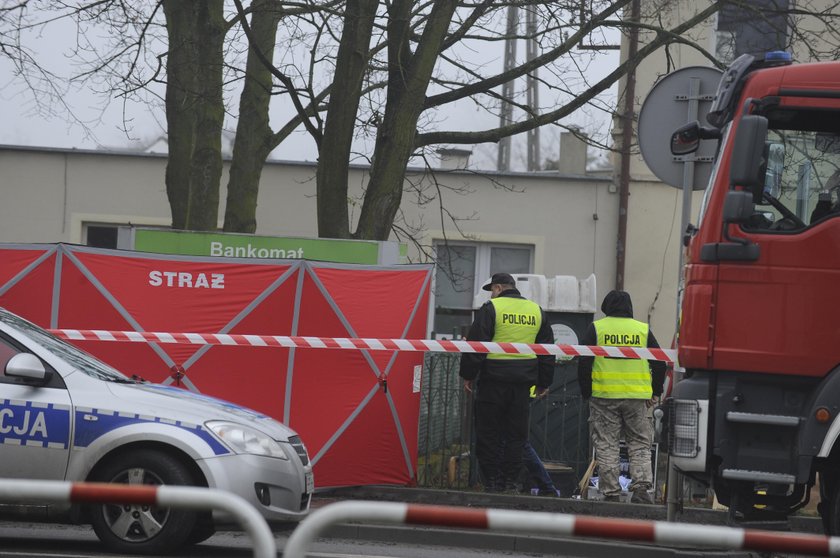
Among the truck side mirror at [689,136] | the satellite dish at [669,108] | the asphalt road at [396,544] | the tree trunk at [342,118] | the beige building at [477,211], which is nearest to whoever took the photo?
the asphalt road at [396,544]

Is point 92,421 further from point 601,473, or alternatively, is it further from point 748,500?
point 601,473

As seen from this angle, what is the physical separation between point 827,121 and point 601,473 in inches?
176

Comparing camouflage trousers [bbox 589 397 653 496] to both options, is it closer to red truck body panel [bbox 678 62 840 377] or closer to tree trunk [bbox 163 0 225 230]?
red truck body panel [bbox 678 62 840 377]

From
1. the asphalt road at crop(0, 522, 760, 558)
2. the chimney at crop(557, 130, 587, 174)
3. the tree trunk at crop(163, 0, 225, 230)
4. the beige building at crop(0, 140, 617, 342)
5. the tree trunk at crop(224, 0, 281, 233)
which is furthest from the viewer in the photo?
the chimney at crop(557, 130, 587, 174)

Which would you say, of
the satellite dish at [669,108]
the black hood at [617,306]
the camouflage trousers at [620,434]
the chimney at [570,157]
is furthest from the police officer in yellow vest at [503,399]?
the chimney at [570,157]

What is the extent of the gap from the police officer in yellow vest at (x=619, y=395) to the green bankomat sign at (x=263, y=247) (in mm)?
2256

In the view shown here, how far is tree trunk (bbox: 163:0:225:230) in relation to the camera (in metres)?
14.5

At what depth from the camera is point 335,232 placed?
44.0 feet

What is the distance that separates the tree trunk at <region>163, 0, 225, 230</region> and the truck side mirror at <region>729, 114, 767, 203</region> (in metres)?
8.24

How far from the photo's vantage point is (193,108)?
15.3 m

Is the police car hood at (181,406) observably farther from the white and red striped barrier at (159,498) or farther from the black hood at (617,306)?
the black hood at (617,306)

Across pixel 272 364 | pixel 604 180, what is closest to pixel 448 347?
pixel 272 364

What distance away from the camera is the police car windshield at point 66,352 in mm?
7874

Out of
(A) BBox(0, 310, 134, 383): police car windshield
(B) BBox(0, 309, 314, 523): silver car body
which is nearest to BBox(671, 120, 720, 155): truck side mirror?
(B) BBox(0, 309, 314, 523): silver car body
